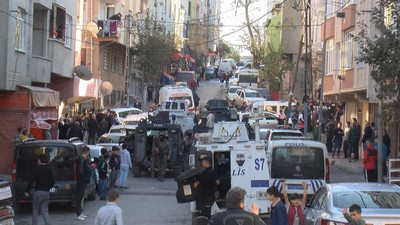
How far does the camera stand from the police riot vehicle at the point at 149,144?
2856 centimetres

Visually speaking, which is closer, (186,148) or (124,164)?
(124,164)

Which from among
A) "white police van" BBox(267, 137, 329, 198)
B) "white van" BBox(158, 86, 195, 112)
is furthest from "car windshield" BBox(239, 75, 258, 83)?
"white police van" BBox(267, 137, 329, 198)

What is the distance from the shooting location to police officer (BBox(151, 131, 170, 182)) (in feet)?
90.6

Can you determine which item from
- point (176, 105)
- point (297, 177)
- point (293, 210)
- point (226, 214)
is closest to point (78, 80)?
point (176, 105)

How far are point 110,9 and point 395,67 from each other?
3766 centimetres

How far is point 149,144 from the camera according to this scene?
29.3 meters

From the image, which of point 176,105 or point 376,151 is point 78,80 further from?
point 376,151

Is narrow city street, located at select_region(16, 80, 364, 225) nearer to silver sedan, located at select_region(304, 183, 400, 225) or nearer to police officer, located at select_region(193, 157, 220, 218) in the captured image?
police officer, located at select_region(193, 157, 220, 218)

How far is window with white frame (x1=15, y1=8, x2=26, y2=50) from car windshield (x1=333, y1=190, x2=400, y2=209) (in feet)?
60.3

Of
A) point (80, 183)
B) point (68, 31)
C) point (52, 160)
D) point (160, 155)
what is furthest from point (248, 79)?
point (80, 183)

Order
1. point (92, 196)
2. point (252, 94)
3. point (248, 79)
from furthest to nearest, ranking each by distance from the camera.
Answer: point (248, 79), point (252, 94), point (92, 196)

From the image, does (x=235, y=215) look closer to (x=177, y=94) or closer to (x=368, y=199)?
(x=368, y=199)

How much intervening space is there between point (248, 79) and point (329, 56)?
110ft

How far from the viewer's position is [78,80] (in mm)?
39562
